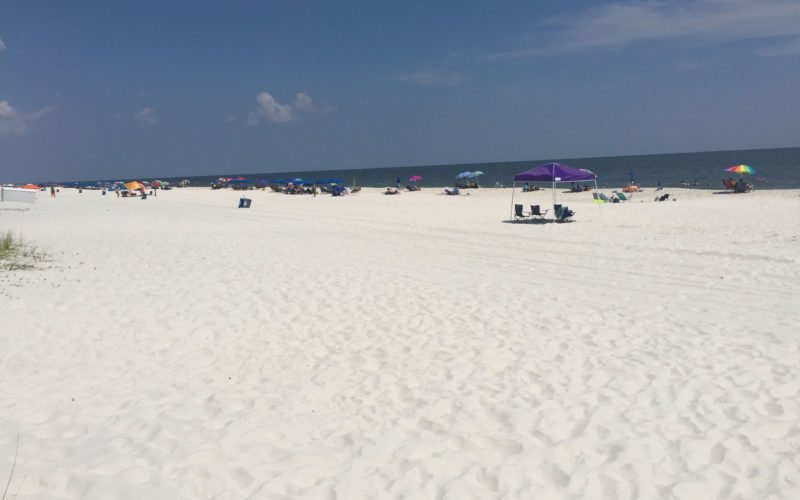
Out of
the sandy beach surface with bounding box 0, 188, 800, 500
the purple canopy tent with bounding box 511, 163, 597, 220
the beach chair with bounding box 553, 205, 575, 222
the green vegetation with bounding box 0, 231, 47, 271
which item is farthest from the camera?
the beach chair with bounding box 553, 205, 575, 222

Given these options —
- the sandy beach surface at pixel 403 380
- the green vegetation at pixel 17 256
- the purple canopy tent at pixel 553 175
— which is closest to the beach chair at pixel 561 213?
the purple canopy tent at pixel 553 175

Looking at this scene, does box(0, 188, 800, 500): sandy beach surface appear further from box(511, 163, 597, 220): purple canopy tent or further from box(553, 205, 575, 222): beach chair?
box(553, 205, 575, 222): beach chair

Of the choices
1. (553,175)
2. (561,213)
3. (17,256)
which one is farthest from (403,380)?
(561,213)

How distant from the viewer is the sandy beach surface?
10.5ft

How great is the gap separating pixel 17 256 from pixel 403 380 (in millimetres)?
8965

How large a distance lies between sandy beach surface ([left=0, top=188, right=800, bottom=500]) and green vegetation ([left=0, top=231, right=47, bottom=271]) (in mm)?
340

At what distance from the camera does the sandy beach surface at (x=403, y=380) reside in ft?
10.5

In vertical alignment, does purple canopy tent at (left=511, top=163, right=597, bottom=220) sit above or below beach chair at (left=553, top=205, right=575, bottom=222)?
above

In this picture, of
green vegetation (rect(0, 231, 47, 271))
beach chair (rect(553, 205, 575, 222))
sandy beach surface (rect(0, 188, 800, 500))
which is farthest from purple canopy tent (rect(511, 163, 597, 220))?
green vegetation (rect(0, 231, 47, 271))

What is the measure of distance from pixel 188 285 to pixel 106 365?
3.22 metres

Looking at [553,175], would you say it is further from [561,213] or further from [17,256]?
[17,256]

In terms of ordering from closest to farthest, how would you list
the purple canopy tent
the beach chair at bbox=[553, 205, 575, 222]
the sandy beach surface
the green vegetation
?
1. the sandy beach surface
2. the green vegetation
3. the purple canopy tent
4. the beach chair at bbox=[553, 205, 575, 222]

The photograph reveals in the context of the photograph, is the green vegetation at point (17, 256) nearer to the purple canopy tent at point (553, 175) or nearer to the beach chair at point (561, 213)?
the purple canopy tent at point (553, 175)

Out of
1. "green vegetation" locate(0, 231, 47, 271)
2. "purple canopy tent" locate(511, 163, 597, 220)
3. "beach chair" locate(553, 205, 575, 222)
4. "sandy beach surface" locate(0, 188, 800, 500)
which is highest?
"purple canopy tent" locate(511, 163, 597, 220)
